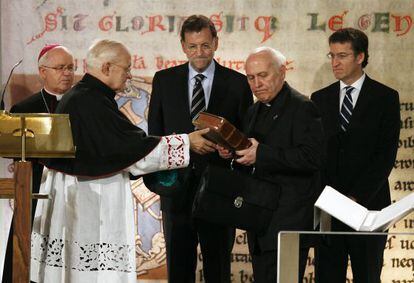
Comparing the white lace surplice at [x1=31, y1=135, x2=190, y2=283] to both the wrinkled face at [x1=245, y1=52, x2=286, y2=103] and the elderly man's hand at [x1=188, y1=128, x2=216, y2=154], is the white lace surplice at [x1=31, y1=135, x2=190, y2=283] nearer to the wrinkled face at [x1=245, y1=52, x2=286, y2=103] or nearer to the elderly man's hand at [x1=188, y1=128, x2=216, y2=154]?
the elderly man's hand at [x1=188, y1=128, x2=216, y2=154]

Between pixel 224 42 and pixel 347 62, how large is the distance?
1.31 m

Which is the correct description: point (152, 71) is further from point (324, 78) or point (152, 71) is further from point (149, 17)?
point (324, 78)

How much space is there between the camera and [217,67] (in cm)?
655

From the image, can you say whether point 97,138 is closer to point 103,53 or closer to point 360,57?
point 103,53

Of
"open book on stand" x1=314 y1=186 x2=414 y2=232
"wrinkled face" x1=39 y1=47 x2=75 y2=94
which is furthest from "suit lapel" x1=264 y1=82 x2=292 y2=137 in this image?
"wrinkled face" x1=39 y1=47 x2=75 y2=94

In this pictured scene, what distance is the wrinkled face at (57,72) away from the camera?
668 cm

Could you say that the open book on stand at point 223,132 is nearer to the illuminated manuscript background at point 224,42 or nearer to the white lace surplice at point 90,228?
the white lace surplice at point 90,228

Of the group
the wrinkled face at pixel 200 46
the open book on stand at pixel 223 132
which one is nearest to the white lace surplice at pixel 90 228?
the open book on stand at pixel 223 132

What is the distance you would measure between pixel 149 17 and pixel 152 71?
0.42 metres

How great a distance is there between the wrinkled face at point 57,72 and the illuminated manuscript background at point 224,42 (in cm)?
90

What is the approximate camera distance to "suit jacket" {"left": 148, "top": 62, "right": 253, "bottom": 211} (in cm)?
639

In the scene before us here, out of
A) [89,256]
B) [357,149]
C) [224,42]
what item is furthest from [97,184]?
[224,42]

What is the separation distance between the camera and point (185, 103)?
21.1 feet

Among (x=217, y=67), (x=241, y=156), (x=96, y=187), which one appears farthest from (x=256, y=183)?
(x=217, y=67)
